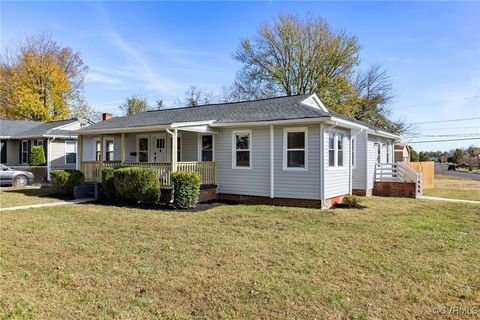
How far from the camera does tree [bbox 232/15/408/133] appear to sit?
29.9 m

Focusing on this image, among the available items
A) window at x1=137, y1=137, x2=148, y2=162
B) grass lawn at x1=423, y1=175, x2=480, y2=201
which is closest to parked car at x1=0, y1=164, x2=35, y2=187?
window at x1=137, y1=137, x2=148, y2=162

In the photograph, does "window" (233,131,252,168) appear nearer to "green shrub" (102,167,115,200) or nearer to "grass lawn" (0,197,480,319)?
"grass lawn" (0,197,480,319)

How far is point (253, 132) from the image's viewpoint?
1230 centimetres

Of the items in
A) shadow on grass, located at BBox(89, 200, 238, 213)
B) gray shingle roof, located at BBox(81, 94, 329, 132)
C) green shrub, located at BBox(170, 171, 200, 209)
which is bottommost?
shadow on grass, located at BBox(89, 200, 238, 213)

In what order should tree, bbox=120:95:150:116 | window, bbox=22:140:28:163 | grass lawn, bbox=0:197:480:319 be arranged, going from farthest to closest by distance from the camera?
tree, bbox=120:95:150:116 < window, bbox=22:140:28:163 < grass lawn, bbox=0:197:480:319

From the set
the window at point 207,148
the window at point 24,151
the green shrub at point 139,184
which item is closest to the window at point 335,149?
the window at point 207,148

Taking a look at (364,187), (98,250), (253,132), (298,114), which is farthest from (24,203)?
(364,187)

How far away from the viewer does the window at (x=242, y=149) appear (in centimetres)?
1243

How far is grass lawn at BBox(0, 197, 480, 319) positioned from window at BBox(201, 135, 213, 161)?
4.57m

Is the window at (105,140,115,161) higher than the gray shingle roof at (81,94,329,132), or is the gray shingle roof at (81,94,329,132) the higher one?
the gray shingle roof at (81,94,329,132)

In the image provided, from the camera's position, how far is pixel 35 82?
113 ft

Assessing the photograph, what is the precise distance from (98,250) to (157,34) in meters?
14.3

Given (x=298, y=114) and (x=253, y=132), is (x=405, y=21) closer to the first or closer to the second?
(x=298, y=114)

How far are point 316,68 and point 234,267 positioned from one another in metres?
28.1
